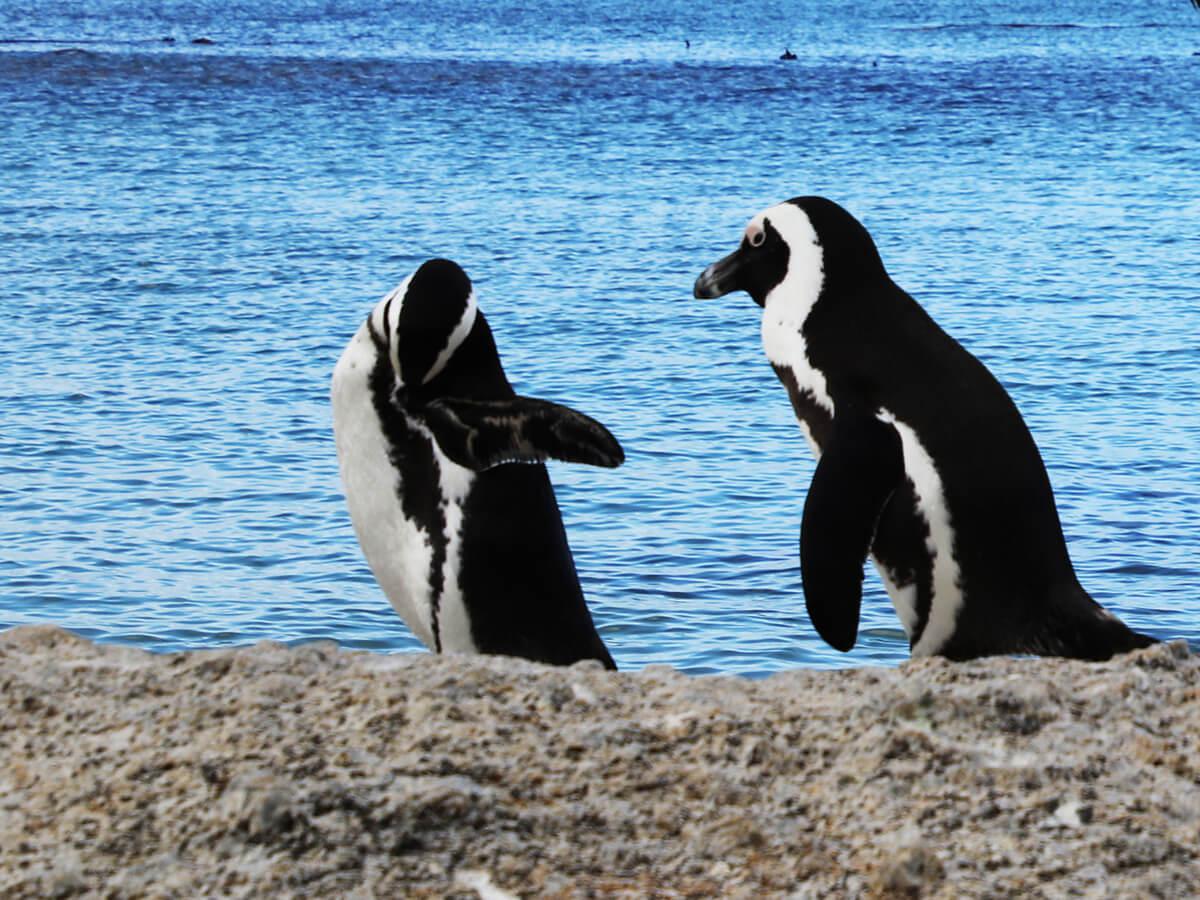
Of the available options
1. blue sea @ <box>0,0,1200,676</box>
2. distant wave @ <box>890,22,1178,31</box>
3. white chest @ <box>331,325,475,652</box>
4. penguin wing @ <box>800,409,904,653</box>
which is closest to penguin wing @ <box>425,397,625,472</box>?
white chest @ <box>331,325,475,652</box>

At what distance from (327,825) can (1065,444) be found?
873 centimetres

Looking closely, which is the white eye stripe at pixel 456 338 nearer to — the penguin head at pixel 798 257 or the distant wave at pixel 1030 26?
the penguin head at pixel 798 257

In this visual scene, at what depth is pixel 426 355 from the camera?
4562 millimetres

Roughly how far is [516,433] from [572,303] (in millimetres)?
11089

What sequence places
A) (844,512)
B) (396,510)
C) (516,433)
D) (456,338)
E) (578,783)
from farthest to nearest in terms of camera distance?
(396,510)
(456,338)
(844,512)
(516,433)
(578,783)

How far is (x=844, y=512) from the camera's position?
4.46 metres

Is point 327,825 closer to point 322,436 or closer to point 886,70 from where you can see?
point 322,436

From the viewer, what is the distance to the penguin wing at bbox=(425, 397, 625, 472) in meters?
4.24

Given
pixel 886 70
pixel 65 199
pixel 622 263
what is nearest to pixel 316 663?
pixel 622 263

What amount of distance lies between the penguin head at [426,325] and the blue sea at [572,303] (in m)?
2.83

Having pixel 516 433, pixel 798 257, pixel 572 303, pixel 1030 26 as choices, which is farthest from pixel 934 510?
pixel 1030 26

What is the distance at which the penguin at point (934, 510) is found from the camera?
4449 mm

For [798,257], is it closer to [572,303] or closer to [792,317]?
[792,317]

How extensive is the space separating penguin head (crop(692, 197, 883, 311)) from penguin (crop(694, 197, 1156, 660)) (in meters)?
0.16
